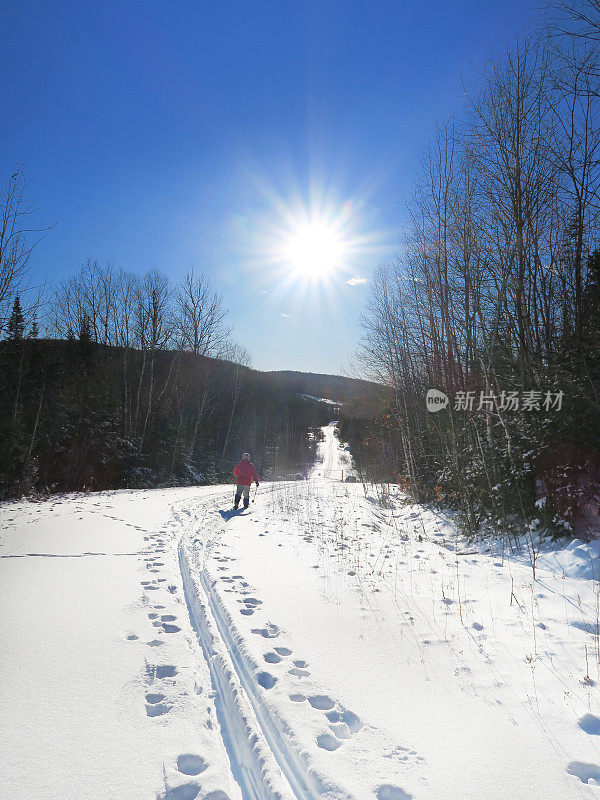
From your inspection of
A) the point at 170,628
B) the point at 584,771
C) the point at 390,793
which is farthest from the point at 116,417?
the point at 584,771

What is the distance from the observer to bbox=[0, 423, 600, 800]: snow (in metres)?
2.29

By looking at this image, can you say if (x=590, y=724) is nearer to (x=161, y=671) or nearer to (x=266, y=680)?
(x=266, y=680)

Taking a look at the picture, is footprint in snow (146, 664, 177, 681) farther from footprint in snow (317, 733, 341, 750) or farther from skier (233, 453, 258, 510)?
skier (233, 453, 258, 510)

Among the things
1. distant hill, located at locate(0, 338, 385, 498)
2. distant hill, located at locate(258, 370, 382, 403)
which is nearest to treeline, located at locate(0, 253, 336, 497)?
distant hill, located at locate(0, 338, 385, 498)

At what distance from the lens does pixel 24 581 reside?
17.0ft

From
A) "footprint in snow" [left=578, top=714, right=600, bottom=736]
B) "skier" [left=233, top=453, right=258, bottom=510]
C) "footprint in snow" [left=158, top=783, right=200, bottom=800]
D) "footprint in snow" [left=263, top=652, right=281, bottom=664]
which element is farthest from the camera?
"skier" [left=233, top=453, right=258, bottom=510]

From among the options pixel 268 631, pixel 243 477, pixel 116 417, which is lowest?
pixel 268 631

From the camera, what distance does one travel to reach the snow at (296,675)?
229cm

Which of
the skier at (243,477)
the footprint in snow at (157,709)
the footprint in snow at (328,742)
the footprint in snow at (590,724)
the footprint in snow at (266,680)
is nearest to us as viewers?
the footprint in snow at (328,742)

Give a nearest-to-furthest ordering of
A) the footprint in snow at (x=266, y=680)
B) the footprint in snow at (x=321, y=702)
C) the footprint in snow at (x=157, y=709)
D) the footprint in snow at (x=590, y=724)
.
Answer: the footprint in snow at (x=590, y=724)
the footprint in snow at (x=157, y=709)
the footprint in snow at (x=321, y=702)
the footprint in snow at (x=266, y=680)

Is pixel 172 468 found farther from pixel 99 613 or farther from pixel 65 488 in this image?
pixel 99 613

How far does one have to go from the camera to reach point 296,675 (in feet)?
11.1

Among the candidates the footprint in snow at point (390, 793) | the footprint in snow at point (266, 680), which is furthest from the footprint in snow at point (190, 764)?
the footprint in snow at point (390, 793)

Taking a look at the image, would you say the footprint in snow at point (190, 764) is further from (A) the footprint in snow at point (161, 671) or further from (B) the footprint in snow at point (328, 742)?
(A) the footprint in snow at point (161, 671)
